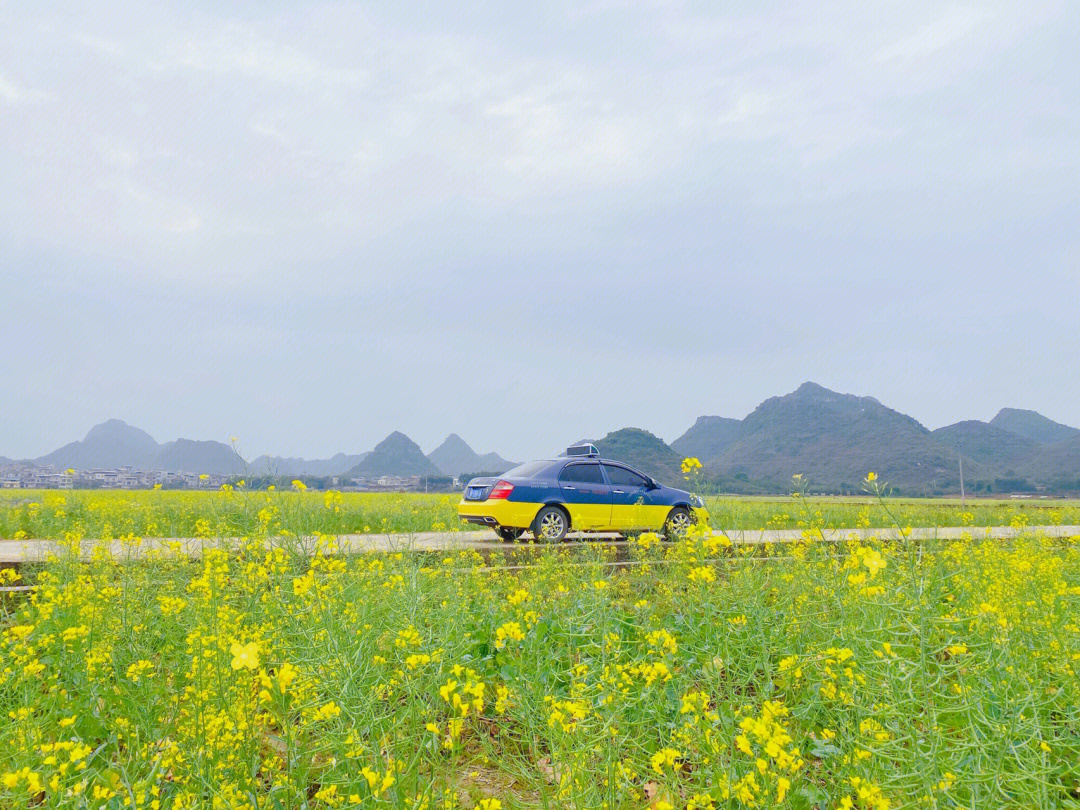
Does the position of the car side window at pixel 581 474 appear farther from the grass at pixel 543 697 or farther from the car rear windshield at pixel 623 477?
the grass at pixel 543 697

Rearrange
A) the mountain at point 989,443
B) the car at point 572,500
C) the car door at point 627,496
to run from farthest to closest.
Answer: the mountain at point 989,443
the car door at point 627,496
the car at point 572,500

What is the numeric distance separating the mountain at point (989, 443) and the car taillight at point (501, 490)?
165 metres

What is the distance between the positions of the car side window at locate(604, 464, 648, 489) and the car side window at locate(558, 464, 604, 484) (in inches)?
8.7

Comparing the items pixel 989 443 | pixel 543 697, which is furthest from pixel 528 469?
pixel 989 443

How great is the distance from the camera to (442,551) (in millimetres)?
7562

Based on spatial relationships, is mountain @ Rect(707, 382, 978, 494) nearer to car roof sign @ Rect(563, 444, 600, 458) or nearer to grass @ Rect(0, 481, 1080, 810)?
car roof sign @ Rect(563, 444, 600, 458)

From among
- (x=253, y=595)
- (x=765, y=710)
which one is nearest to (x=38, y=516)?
(x=253, y=595)

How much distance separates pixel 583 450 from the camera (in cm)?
1220

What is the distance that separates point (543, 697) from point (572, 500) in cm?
876

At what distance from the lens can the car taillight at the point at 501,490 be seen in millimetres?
10984

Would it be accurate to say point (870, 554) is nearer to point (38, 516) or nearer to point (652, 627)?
point (652, 627)

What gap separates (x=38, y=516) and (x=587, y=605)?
1340 centimetres

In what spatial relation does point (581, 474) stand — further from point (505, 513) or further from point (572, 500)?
point (505, 513)

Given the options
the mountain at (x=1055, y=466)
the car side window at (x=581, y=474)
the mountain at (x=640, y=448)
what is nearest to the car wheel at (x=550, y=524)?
the car side window at (x=581, y=474)
